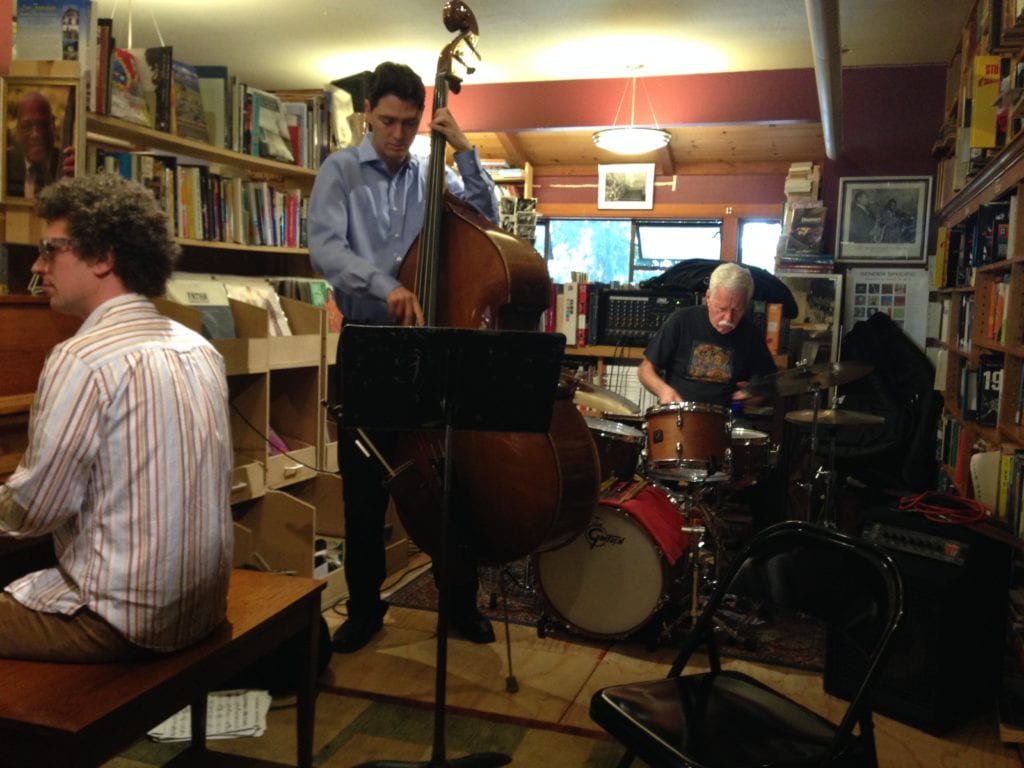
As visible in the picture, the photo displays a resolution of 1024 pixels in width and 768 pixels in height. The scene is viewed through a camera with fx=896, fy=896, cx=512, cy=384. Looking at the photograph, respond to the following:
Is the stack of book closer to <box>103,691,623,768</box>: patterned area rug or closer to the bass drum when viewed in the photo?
the bass drum

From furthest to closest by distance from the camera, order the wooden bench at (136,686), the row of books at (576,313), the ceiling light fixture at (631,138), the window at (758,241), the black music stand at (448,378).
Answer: the window at (758,241) → the ceiling light fixture at (631,138) → the row of books at (576,313) → the black music stand at (448,378) → the wooden bench at (136,686)

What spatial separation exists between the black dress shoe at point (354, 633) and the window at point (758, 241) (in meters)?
4.28

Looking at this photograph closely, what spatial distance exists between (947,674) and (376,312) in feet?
6.13

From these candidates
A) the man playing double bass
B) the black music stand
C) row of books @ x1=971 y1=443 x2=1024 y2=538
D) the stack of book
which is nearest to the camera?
the black music stand

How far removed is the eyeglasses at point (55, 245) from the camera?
158 centimetres

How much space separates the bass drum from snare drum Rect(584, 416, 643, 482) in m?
0.22

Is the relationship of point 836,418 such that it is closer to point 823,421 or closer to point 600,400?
point 823,421

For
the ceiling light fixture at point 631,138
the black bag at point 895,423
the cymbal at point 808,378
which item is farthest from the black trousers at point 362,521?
the ceiling light fixture at point 631,138

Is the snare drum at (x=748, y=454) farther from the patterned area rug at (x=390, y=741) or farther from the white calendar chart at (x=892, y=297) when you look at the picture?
the white calendar chart at (x=892, y=297)

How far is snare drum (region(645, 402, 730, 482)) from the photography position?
295 cm

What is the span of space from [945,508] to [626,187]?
4308 millimetres

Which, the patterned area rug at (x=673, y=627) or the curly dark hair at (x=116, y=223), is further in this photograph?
the patterned area rug at (x=673, y=627)

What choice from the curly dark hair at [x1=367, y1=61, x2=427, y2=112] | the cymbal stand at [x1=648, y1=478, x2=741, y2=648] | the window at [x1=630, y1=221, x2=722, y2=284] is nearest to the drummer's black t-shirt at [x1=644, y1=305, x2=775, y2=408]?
the cymbal stand at [x1=648, y1=478, x2=741, y2=648]

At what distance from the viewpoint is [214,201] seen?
342cm
